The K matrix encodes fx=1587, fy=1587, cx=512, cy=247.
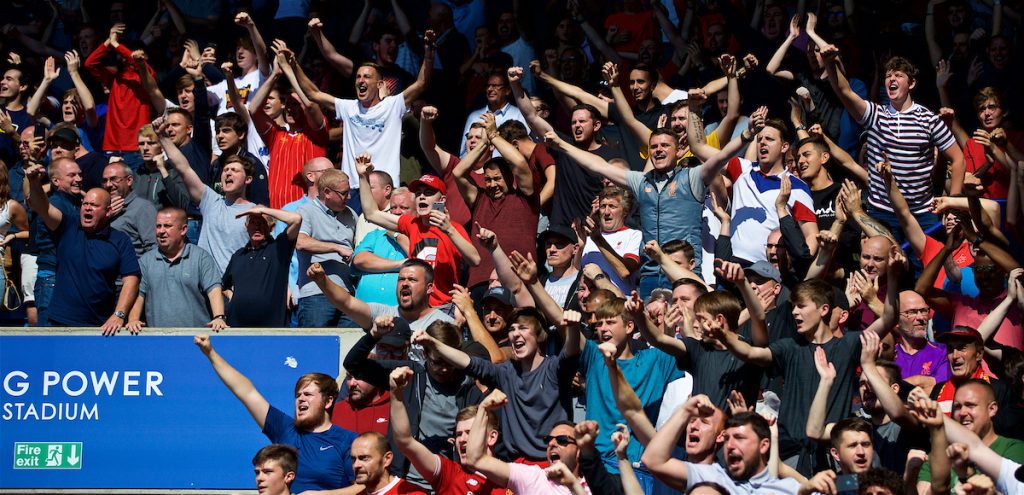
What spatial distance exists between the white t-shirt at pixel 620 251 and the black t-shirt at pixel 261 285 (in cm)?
231

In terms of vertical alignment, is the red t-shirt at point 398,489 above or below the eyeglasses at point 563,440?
below

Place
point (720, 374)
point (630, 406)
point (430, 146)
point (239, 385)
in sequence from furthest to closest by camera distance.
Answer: point (430, 146)
point (239, 385)
point (720, 374)
point (630, 406)

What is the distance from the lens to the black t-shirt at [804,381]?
30.6ft

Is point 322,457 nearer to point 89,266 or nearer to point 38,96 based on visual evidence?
point 89,266

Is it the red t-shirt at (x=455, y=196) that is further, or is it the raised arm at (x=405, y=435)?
the red t-shirt at (x=455, y=196)

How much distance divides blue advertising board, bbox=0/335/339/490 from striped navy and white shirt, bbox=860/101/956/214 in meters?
5.03

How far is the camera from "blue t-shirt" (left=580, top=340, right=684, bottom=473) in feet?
33.0

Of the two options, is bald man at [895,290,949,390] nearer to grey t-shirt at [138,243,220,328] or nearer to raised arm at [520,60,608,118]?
raised arm at [520,60,608,118]

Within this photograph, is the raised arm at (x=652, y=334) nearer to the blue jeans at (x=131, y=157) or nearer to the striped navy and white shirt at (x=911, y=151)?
the striped navy and white shirt at (x=911, y=151)

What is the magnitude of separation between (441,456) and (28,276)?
5035 millimetres

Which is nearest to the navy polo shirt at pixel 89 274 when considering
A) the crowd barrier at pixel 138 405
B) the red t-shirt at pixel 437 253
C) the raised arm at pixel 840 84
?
the crowd barrier at pixel 138 405

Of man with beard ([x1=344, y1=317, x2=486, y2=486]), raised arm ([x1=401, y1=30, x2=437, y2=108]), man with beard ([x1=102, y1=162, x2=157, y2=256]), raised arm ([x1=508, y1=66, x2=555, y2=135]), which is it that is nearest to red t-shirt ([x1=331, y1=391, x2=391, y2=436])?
man with beard ([x1=344, y1=317, x2=486, y2=486])

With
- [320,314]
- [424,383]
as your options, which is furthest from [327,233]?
[424,383]

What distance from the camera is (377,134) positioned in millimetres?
14484
